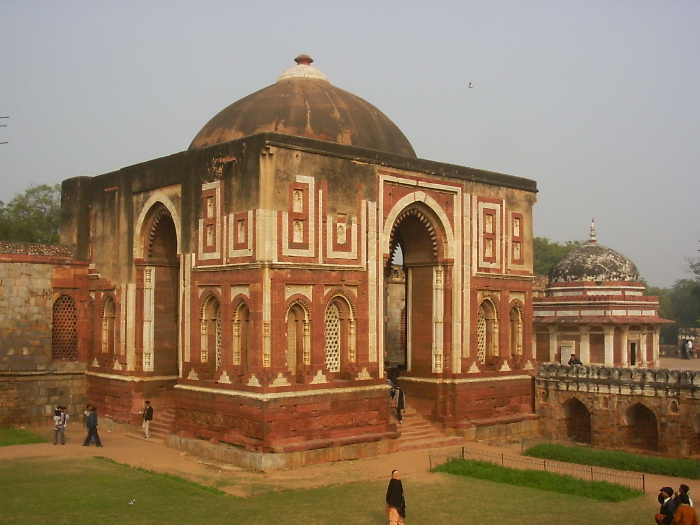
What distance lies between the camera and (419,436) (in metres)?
21.6

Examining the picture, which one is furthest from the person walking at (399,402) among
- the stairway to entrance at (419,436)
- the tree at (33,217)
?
the tree at (33,217)

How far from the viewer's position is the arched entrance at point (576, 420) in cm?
2423

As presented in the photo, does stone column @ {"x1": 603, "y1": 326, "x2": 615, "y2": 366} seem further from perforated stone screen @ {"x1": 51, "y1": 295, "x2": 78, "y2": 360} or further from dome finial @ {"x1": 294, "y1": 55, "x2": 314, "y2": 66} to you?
perforated stone screen @ {"x1": 51, "y1": 295, "x2": 78, "y2": 360}

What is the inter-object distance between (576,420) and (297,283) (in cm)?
1016

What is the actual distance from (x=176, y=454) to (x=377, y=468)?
473 cm

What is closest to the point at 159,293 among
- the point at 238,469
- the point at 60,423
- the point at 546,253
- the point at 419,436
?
the point at 60,423

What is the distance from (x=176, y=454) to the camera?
19.8m

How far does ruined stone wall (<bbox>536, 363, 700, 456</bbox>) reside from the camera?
20891 mm

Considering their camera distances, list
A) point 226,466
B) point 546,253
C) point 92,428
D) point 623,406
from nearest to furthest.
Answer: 1. point 226,466
2. point 92,428
3. point 623,406
4. point 546,253

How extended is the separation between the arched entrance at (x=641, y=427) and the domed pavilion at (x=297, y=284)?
9.51 ft

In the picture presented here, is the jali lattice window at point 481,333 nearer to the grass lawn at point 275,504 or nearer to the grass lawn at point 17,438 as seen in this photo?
the grass lawn at point 275,504

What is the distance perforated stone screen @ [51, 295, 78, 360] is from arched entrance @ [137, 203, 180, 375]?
3.24 metres

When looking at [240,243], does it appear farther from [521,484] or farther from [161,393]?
[521,484]

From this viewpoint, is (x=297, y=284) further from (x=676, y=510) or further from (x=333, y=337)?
(x=676, y=510)
